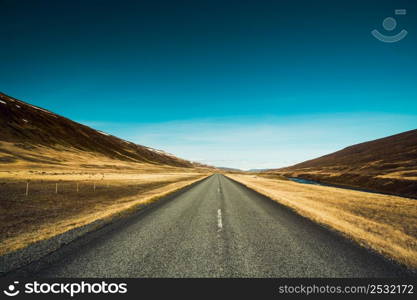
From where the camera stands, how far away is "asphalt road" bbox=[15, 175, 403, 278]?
4520 millimetres

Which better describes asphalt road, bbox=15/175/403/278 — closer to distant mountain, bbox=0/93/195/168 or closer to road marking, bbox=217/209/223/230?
road marking, bbox=217/209/223/230

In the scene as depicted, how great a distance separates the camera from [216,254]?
5.46 metres

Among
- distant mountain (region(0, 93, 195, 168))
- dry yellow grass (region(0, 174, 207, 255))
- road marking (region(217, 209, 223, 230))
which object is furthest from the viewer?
distant mountain (region(0, 93, 195, 168))

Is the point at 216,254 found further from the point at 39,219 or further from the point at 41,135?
the point at 41,135

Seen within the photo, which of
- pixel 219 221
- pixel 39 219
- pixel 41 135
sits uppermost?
pixel 41 135

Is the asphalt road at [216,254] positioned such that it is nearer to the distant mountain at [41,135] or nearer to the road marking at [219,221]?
the road marking at [219,221]

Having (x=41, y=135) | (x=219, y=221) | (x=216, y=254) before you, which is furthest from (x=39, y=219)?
(x=41, y=135)

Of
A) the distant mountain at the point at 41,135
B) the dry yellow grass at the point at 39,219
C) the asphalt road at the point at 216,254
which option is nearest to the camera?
the asphalt road at the point at 216,254

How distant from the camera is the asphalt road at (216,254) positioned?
Answer: 14.8 feet

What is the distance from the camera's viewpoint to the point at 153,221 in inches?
359

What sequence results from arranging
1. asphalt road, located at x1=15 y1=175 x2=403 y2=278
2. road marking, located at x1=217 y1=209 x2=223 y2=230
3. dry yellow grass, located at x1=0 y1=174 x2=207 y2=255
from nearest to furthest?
asphalt road, located at x1=15 y1=175 x2=403 y2=278, dry yellow grass, located at x1=0 y1=174 x2=207 y2=255, road marking, located at x1=217 y1=209 x2=223 y2=230

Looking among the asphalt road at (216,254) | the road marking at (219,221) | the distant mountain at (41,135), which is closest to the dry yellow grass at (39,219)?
the asphalt road at (216,254)

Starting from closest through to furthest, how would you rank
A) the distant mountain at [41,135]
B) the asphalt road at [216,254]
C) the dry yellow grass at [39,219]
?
the asphalt road at [216,254]
the dry yellow grass at [39,219]
the distant mountain at [41,135]

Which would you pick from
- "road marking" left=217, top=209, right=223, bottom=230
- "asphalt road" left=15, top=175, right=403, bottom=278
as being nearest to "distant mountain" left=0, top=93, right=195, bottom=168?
"road marking" left=217, top=209, right=223, bottom=230
